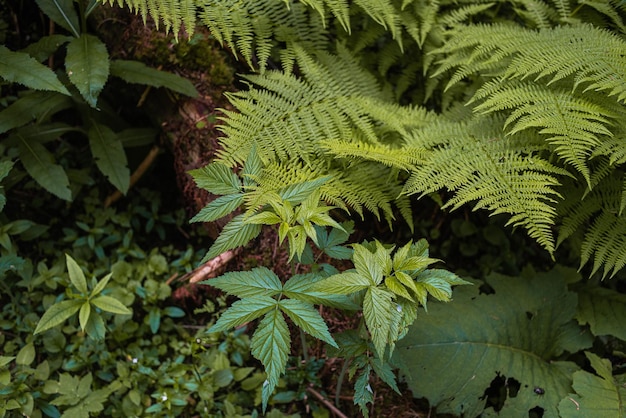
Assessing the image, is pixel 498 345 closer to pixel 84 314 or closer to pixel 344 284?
pixel 344 284

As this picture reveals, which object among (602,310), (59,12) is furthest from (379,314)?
(59,12)

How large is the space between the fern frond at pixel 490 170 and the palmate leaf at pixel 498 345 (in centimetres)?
53

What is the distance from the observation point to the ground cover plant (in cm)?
200

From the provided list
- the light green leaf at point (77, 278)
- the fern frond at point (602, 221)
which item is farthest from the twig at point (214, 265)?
the fern frond at point (602, 221)

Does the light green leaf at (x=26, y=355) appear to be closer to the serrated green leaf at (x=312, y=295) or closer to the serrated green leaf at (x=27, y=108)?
the serrated green leaf at (x=27, y=108)

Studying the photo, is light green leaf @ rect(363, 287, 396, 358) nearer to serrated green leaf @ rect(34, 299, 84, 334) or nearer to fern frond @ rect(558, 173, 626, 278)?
fern frond @ rect(558, 173, 626, 278)

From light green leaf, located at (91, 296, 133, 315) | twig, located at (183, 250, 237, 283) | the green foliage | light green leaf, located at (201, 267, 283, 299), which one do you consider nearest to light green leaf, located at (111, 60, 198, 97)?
the green foliage

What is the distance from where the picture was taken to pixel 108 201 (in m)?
3.24

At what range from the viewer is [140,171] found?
3260 millimetres

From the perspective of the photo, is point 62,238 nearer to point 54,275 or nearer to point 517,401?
point 54,275

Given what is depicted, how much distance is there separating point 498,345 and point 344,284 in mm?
1193

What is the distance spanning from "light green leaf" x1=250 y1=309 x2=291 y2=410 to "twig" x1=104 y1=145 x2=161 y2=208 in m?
1.75

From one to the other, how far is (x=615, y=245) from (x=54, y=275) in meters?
2.70

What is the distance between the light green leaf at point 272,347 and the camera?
5.72 ft
